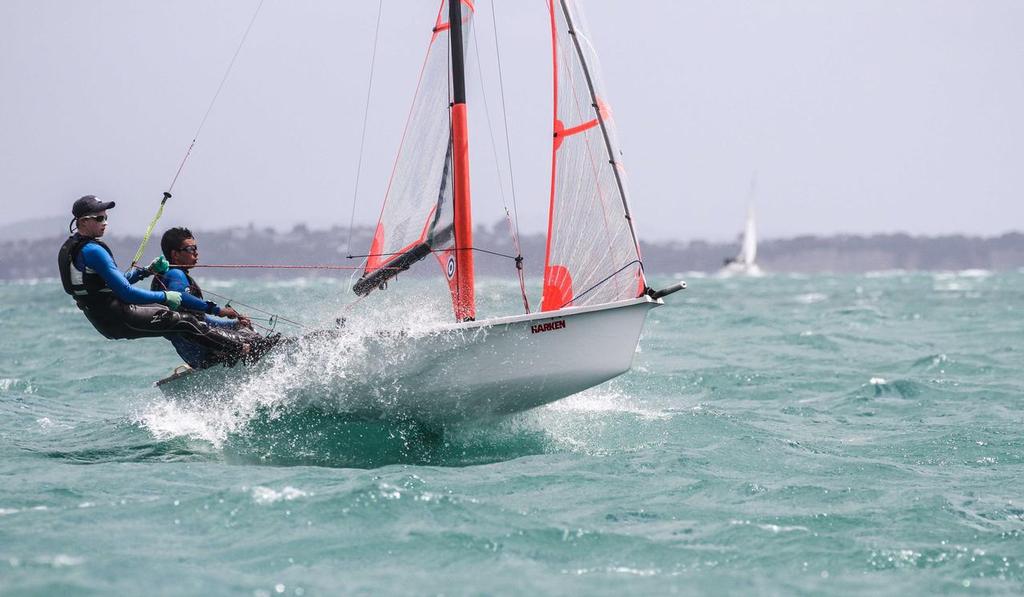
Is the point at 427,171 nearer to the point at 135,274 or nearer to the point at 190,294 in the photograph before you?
the point at 190,294

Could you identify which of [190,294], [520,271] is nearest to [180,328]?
[190,294]

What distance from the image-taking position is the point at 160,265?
7.09 meters

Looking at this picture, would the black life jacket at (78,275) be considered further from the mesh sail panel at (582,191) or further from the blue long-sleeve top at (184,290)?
the mesh sail panel at (582,191)

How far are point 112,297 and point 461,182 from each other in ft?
8.90

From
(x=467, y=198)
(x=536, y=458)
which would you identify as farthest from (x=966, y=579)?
(x=467, y=198)

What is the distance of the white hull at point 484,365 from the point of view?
6527 millimetres

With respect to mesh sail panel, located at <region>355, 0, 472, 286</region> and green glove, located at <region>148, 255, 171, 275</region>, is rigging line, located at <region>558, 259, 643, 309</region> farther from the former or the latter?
green glove, located at <region>148, 255, 171, 275</region>

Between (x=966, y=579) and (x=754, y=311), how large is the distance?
23793 millimetres

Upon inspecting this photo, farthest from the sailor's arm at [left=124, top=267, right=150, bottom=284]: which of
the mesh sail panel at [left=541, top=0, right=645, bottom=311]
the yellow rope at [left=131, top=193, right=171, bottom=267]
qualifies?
the mesh sail panel at [left=541, top=0, right=645, bottom=311]

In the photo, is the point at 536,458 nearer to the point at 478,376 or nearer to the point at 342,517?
the point at 478,376

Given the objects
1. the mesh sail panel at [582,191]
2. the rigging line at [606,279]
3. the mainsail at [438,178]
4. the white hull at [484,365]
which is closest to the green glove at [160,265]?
the white hull at [484,365]

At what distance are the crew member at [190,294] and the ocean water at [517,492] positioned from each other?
37 cm

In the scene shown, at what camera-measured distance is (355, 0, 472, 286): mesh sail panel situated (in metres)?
7.75

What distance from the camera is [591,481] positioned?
592cm
